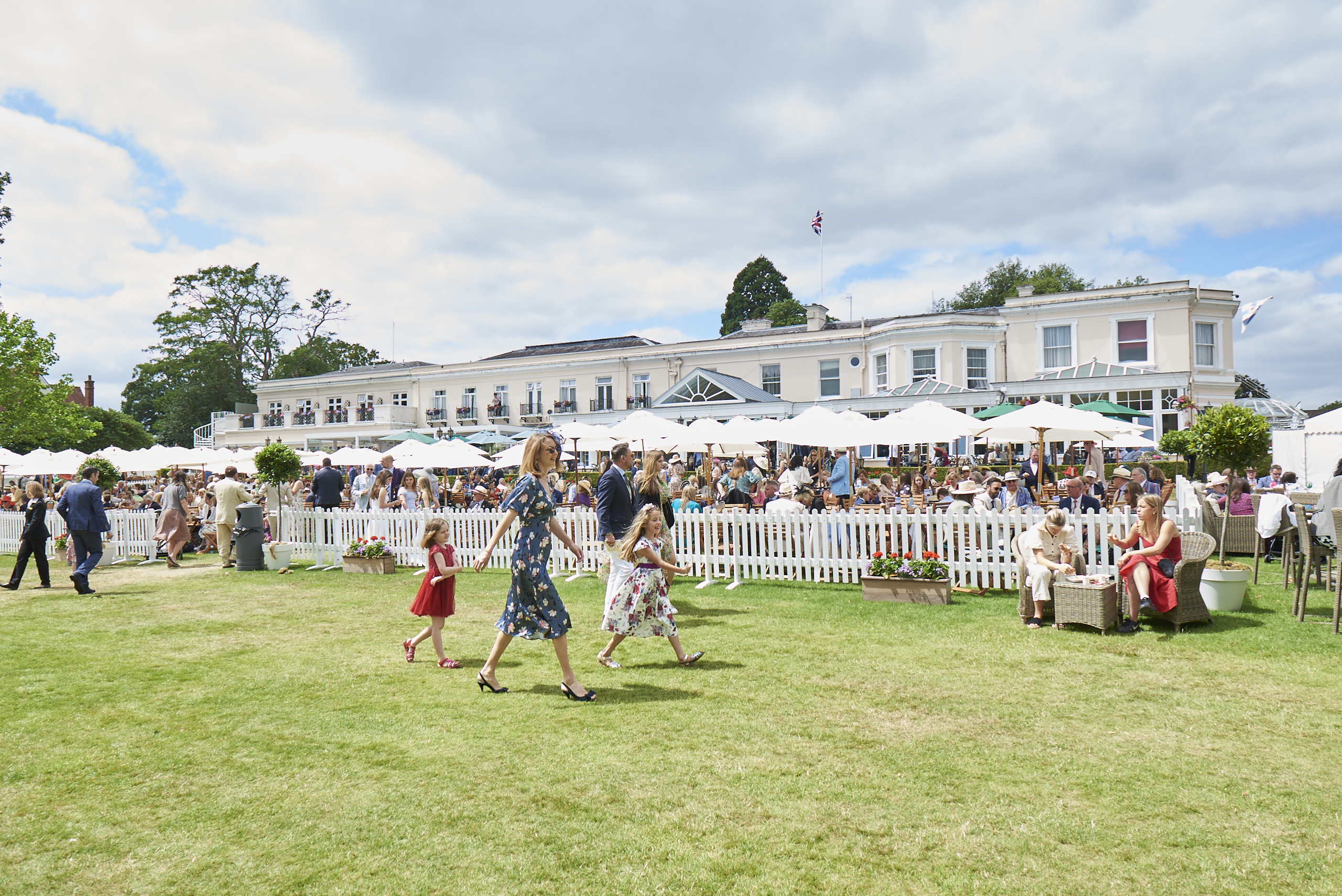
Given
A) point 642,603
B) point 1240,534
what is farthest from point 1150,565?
point 1240,534

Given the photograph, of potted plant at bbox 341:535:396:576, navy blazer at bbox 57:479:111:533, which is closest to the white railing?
potted plant at bbox 341:535:396:576

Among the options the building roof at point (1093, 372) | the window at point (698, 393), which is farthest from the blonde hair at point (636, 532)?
the building roof at point (1093, 372)

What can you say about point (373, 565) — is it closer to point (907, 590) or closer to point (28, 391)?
point (907, 590)

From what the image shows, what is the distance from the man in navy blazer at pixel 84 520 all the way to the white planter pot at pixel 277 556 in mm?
2594

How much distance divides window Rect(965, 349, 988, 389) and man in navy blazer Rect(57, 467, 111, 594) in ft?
102

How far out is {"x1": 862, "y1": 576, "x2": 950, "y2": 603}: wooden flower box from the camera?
939 centimetres

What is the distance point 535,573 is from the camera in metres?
5.94

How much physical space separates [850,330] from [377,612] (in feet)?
105

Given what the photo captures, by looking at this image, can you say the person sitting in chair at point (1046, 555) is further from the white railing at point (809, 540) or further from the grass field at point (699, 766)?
the white railing at point (809, 540)

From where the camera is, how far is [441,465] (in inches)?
720

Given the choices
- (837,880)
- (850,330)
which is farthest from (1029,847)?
(850,330)

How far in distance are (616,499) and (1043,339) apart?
30746 millimetres

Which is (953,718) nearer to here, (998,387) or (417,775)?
(417,775)

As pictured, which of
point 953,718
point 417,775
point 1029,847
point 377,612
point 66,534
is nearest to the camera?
point 1029,847
